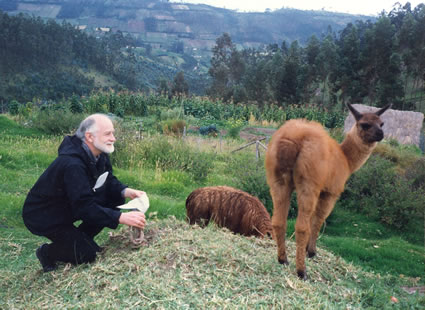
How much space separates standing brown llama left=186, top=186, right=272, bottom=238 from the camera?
235 inches

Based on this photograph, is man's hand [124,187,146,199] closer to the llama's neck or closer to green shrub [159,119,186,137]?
the llama's neck

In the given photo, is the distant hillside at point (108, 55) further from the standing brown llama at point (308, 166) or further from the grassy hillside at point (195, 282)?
the standing brown llama at point (308, 166)

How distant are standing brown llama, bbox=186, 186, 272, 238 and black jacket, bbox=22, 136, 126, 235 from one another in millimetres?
2016

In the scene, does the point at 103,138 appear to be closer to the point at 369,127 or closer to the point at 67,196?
the point at 67,196

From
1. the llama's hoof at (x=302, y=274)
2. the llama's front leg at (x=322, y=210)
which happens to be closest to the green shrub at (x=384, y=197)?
the llama's front leg at (x=322, y=210)

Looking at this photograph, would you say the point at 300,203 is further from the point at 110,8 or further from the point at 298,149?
the point at 110,8

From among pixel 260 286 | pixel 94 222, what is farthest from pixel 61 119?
pixel 260 286

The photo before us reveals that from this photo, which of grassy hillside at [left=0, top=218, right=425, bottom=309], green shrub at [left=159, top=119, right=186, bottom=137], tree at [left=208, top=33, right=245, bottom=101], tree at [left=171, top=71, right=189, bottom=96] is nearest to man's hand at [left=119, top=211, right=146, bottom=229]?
grassy hillside at [left=0, top=218, right=425, bottom=309]

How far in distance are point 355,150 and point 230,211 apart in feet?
8.19

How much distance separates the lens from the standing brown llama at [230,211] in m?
5.98

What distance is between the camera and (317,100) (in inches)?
1876

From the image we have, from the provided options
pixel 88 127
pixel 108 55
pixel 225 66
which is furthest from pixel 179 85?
pixel 88 127

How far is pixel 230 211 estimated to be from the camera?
610cm

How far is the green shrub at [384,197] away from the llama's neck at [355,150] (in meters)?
5.47
